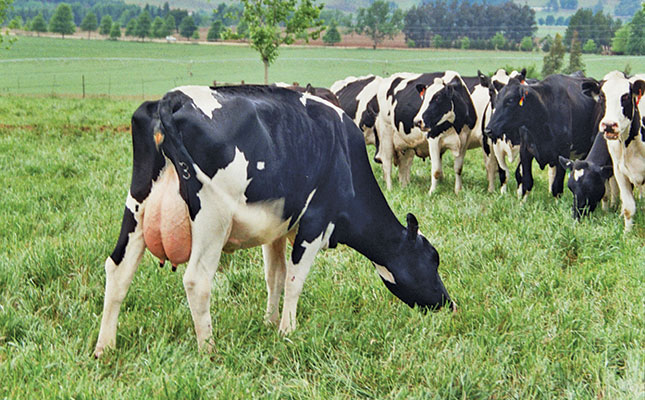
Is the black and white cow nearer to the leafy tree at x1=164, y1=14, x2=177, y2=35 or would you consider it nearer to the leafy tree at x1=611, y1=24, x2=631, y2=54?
the leafy tree at x1=611, y1=24, x2=631, y2=54

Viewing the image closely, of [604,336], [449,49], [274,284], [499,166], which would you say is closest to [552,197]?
[499,166]

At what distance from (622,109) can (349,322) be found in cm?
430

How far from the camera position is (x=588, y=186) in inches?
280

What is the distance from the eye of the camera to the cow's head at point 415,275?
4359 millimetres

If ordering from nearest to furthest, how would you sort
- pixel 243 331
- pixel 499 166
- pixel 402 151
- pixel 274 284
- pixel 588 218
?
1. pixel 243 331
2. pixel 274 284
3. pixel 588 218
4. pixel 499 166
5. pixel 402 151

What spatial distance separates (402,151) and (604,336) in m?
6.91

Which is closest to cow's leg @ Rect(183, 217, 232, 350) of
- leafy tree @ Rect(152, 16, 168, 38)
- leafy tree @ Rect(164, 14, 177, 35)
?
leafy tree @ Rect(152, 16, 168, 38)

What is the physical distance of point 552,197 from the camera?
339 inches

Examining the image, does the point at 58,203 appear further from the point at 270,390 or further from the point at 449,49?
the point at 449,49

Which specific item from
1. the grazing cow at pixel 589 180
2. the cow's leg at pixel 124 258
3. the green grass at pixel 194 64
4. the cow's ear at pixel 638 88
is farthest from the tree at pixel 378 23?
the cow's leg at pixel 124 258

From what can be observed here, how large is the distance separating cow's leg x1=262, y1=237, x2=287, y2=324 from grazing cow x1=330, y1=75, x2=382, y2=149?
695 centimetres

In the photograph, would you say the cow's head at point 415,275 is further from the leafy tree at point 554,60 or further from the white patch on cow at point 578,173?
the leafy tree at point 554,60

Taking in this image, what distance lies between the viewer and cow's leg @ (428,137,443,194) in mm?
9508

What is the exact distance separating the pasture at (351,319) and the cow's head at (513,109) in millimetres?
1251
